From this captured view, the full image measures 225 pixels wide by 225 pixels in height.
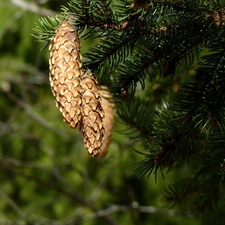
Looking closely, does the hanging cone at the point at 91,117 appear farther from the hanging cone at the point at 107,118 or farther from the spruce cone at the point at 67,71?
the hanging cone at the point at 107,118

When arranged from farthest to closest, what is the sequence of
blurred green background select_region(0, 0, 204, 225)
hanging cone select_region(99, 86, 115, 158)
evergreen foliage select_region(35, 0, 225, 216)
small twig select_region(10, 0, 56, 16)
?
small twig select_region(10, 0, 56, 16) → blurred green background select_region(0, 0, 204, 225) → hanging cone select_region(99, 86, 115, 158) → evergreen foliage select_region(35, 0, 225, 216)

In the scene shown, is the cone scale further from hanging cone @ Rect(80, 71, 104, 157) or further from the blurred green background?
the blurred green background

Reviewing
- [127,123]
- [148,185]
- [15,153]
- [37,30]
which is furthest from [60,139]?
[37,30]

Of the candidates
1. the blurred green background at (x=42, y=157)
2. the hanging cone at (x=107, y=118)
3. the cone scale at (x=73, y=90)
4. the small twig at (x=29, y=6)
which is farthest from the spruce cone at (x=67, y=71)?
the small twig at (x=29, y=6)

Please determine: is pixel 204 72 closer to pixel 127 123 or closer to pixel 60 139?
pixel 127 123

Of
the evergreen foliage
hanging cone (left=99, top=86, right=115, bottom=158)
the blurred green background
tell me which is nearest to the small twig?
the blurred green background

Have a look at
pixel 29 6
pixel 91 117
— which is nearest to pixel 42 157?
pixel 29 6
